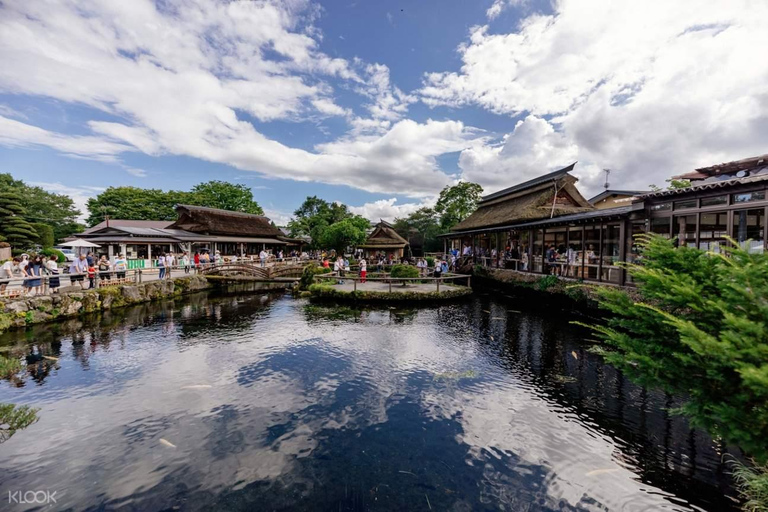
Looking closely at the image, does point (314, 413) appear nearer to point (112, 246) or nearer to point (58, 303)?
point (58, 303)

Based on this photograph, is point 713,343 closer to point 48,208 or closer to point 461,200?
point 461,200

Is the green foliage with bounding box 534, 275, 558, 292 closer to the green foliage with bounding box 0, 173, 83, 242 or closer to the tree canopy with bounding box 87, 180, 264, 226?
the tree canopy with bounding box 87, 180, 264, 226

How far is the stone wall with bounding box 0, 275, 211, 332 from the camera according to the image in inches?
457

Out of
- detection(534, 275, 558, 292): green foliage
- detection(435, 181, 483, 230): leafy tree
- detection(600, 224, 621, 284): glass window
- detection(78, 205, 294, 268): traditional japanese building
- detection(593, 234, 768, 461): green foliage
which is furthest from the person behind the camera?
detection(435, 181, 483, 230): leafy tree

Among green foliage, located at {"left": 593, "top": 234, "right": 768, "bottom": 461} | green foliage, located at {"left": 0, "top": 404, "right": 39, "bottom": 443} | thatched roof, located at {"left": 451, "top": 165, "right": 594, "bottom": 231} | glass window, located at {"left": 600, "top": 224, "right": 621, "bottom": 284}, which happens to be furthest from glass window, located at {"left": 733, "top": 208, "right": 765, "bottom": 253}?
green foliage, located at {"left": 0, "top": 404, "right": 39, "bottom": 443}

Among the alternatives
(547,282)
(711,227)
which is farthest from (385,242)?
(711,227)

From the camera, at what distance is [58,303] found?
13.1 metres

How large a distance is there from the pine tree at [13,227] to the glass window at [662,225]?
130 feet

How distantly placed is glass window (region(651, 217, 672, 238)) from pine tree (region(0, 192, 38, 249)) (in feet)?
130

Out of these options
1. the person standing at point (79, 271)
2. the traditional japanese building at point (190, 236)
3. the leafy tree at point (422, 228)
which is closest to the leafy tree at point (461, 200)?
the leafy tree at point (422, 228)

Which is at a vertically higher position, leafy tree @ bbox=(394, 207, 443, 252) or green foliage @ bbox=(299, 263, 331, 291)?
leafy tree @ bbox=(394, 207, 443, 252)

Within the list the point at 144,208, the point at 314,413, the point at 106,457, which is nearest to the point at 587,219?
the point at 314,413

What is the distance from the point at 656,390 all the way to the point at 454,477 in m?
5.67

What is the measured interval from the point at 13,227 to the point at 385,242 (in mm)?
29806
